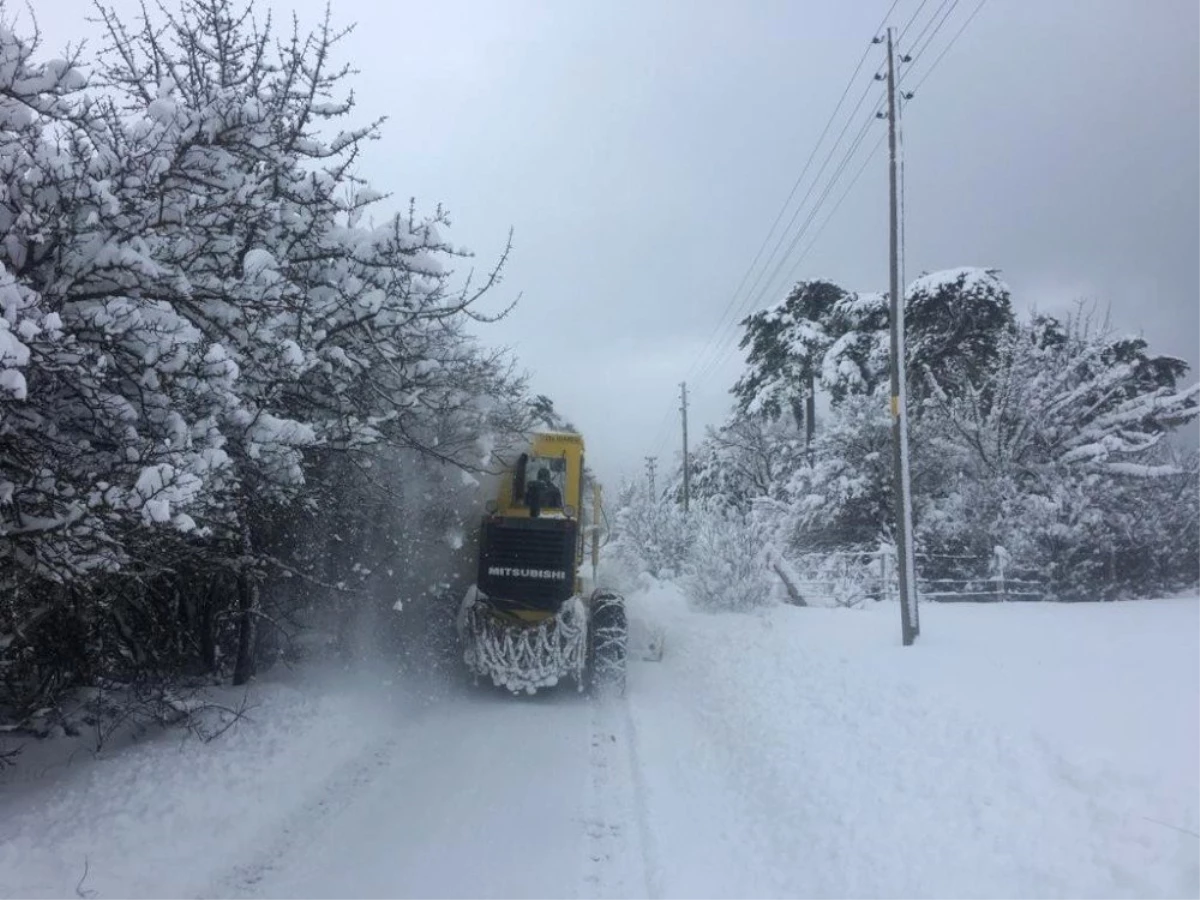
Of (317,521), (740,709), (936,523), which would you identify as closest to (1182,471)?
(936,523)

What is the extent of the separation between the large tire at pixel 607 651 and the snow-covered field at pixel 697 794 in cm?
133

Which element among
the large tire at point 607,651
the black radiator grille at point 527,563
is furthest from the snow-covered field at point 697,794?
the black radiator grille at point 527,563

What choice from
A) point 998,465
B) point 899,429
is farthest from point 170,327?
point 998,465

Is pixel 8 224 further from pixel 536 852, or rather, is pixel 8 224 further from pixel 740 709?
pixel 740 709

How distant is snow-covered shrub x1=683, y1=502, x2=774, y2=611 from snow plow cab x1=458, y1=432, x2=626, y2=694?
5.73 metres

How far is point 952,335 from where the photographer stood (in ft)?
89.9

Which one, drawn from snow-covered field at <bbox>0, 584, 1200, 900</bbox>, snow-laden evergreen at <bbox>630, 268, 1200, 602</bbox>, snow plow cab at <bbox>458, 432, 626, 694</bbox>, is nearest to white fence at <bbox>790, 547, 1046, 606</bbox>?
snow-laden evergreen at <bbox>630, 268, 1200, 602</bbox>

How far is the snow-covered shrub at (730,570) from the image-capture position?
17.7 m

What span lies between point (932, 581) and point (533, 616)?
433 inches

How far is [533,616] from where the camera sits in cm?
1201

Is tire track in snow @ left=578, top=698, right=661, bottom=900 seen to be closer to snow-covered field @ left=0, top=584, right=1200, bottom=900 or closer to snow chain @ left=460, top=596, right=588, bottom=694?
snow-covered field @ left=0, top=584, right=1200, bottom=900

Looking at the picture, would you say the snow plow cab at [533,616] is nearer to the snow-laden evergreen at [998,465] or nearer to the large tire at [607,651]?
the large tire at [607,651]

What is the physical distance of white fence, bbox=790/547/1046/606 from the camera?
19.4 m

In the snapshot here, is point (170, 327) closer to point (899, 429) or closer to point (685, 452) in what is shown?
point (899, 429)
